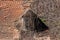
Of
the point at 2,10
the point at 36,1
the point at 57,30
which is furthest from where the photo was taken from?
the point at 2,10

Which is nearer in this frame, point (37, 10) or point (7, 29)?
point (37, 10)

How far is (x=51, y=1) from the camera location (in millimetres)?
2006

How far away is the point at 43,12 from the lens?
6.42 feet

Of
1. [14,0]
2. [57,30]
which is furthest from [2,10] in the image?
[57,30]

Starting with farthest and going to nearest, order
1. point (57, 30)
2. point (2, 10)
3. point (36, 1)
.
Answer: point (2, 10) → point (36, 1) → point (57, 30)

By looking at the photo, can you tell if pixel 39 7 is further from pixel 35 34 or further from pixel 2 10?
pixel 2 10

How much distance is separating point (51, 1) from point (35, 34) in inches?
10.7

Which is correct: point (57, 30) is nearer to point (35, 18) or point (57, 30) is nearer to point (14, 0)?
point (35, 18)

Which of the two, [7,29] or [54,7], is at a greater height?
[54,7]

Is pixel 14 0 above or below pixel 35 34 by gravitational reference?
above

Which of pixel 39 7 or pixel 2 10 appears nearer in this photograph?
pixel 39 7

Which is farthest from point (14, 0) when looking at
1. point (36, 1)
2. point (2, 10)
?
point (36, 1)

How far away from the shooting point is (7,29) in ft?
7.01

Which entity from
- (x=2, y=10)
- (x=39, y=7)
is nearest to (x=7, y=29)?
(x=2, y=10)
